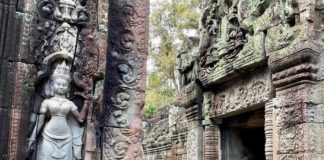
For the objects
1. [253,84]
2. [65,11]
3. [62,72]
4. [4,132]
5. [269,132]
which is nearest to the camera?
[4,132]

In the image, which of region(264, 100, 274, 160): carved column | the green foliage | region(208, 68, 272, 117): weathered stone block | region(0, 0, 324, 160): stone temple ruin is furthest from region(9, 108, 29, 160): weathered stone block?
the green foliage

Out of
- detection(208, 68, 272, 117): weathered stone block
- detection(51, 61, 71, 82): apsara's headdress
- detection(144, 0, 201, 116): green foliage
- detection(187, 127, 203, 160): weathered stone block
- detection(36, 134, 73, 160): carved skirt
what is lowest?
detection(36, 134, 73, 160): carved skirt

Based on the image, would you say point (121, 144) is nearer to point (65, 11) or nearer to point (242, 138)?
point (65, 11)

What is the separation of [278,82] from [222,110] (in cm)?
197

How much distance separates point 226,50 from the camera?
7.81 meters

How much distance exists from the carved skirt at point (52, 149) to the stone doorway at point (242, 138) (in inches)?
198

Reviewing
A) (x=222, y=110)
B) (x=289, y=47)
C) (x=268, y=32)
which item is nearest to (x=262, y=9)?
(x=268, y=32)

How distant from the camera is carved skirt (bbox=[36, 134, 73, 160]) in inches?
132

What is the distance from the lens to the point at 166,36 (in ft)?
71.9

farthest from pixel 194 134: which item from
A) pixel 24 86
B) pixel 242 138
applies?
pixel 24 86

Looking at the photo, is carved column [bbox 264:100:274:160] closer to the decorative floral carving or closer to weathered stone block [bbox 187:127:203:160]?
weathered stone block [bbox 187:127:203:160]

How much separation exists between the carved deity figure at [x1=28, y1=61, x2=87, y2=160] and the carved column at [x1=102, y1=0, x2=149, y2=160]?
48 centimetres

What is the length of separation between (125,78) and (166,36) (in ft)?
58.8

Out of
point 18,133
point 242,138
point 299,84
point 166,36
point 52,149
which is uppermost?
point 166,36
